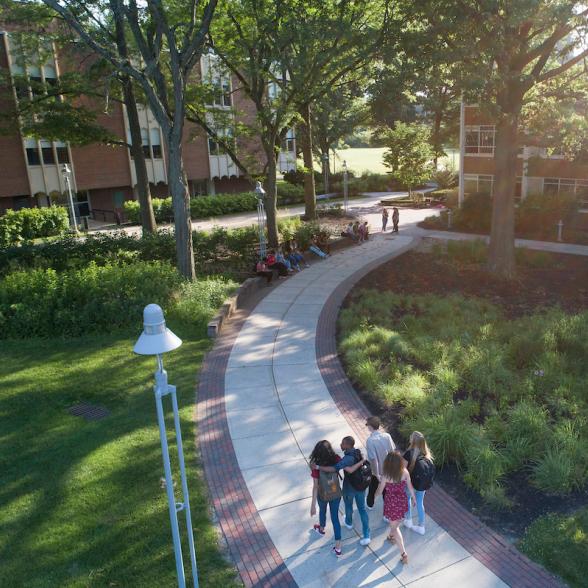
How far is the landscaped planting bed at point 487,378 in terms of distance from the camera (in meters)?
7.23

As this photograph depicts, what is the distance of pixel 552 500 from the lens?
697 cm

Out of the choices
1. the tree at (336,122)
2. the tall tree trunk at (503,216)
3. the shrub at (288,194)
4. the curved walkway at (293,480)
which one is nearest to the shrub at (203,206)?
the shrub at (288,194)

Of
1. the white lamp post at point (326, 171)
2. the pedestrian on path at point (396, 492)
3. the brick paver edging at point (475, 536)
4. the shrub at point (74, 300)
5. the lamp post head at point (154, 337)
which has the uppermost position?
the white lamp post at point (326, 171)

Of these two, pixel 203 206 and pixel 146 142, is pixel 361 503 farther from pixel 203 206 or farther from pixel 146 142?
pixel 146 142

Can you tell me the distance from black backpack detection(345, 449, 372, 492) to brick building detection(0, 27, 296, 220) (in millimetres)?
26464

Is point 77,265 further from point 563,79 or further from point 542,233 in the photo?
point 542,233

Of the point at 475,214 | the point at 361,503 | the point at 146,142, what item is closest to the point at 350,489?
the point at 361,503

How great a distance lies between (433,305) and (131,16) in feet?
36.6

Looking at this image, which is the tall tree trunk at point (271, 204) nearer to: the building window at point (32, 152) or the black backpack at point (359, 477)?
the black backpack at point (359, 477)

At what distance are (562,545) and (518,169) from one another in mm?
29529

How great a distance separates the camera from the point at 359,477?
6066mm

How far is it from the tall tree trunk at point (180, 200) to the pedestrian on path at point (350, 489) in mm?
11008

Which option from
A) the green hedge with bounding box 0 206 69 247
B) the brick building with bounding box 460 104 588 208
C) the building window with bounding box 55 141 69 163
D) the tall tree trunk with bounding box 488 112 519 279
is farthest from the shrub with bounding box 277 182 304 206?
the tall tree trunk with bounding box 488 112 519 279

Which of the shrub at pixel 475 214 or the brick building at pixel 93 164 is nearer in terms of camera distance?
the shrub at pixel 475 214
